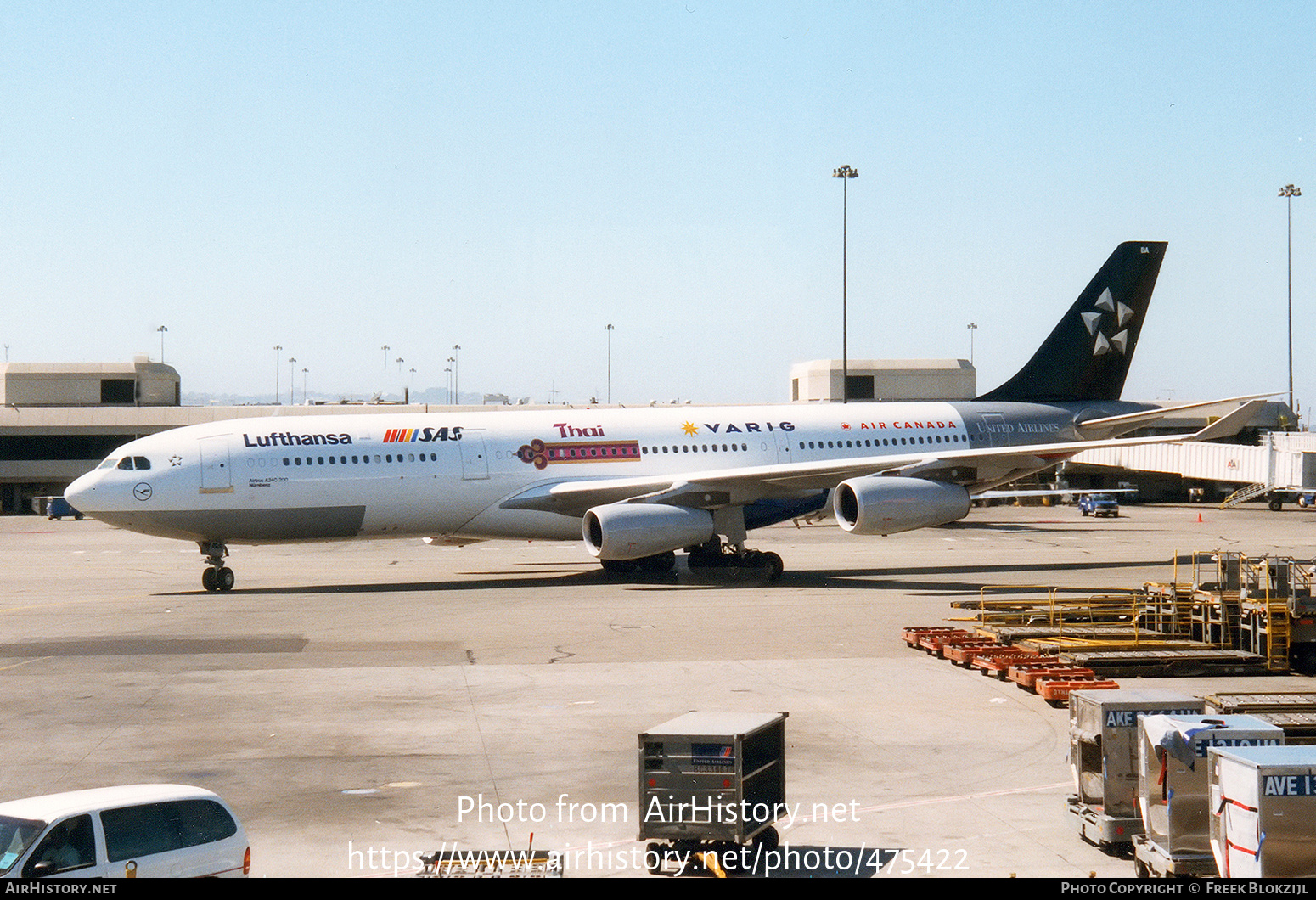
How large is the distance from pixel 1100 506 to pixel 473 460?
4531cm

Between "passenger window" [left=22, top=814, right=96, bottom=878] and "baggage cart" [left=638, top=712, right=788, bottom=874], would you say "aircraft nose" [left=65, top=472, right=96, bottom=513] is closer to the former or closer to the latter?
"passenger window" [left=22, top=814, right=96, bottom=878]

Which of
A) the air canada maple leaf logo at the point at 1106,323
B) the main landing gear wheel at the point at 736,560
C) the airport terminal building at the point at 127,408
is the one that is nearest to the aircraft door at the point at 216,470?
the main landing gear wheel at the point at 736,560

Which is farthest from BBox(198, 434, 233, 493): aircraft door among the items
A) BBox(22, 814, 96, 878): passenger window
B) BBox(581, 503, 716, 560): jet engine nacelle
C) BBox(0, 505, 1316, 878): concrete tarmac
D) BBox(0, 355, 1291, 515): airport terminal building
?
BBox(0, 355, 1291, 515): airport terminal building

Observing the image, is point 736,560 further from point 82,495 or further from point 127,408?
point 127,408

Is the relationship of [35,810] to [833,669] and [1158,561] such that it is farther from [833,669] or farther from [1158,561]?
[1158,561]

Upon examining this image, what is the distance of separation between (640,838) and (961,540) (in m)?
45.0

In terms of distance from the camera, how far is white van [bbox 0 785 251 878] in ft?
35.3

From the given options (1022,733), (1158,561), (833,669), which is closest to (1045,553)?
(1158,561)

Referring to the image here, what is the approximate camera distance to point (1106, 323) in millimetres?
46344

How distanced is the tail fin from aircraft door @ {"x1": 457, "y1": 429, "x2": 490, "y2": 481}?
59.1ft

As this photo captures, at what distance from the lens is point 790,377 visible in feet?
336

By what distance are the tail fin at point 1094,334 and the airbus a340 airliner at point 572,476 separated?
3076mm

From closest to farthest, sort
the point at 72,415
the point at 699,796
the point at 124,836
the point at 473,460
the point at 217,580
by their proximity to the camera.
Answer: the point at 124,836 → the point at 699,796 → the point at 217,580 → the point at 473,460 → the point at 72,415

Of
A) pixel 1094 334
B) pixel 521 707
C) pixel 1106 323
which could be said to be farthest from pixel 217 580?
pixel 1106 323
